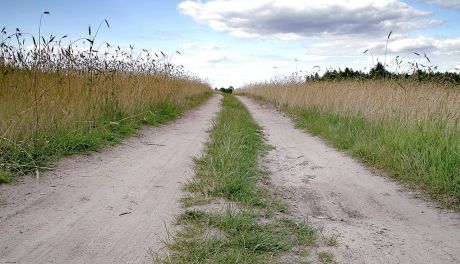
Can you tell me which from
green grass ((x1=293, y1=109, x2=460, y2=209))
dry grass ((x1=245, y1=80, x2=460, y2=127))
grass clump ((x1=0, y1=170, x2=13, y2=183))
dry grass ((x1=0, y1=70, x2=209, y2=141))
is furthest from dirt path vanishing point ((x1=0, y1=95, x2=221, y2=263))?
dry grass ((x1=245, y1=80, x2=460, y2=127))

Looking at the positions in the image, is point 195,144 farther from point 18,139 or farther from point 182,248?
point 182,248

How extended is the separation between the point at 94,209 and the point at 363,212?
270cm

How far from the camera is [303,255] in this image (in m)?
2.97

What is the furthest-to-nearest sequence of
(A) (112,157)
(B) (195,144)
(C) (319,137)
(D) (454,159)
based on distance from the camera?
(C) (319,137) < (B) (195,144) < (A) (112,157) < (D) (454,159)

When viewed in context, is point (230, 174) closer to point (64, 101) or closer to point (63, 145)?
point (63, 145)

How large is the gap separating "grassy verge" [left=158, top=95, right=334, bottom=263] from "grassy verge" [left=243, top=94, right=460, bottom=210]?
81.3 inches

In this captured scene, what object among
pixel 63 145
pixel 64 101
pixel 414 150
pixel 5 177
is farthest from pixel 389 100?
pixel 5 177

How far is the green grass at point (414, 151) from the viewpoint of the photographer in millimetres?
4914

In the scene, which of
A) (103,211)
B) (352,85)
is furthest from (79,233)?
(352,85)

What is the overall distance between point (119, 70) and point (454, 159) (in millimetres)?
8231

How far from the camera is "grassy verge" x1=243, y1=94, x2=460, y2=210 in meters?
4.91

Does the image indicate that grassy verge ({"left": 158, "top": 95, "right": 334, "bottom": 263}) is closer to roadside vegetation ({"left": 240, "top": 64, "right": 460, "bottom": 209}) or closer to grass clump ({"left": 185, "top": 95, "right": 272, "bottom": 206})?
grass clump ({"left": 185, "top": 95, "right": 272, "bottom": 206})

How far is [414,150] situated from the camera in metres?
5.92

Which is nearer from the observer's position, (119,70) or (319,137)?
(319,137)
